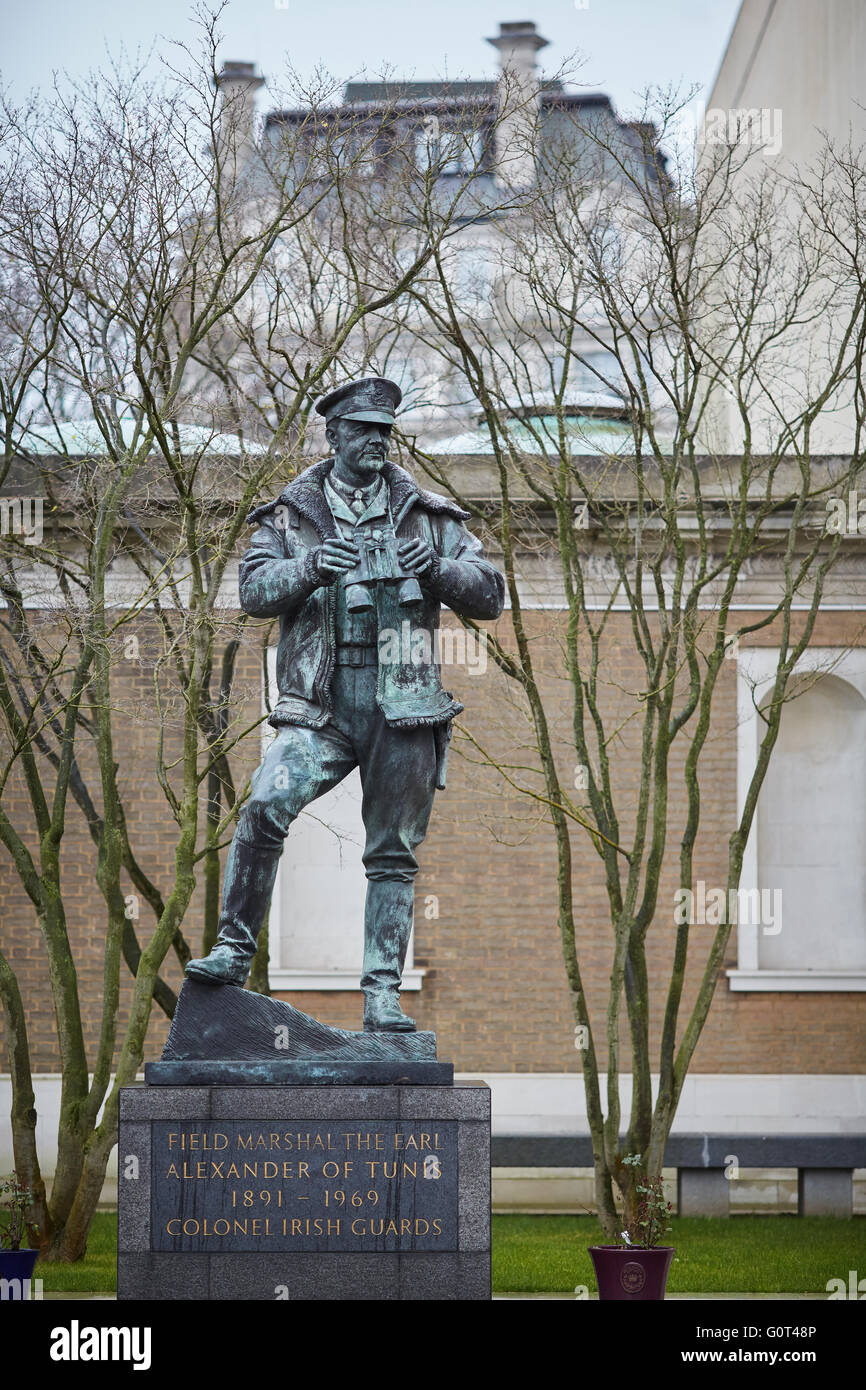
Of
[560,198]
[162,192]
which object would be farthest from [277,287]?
[560,198]

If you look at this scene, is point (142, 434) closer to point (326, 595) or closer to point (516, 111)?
point (516, 111)

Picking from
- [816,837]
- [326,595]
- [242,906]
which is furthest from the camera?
[816,837]

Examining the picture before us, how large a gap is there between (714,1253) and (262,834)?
7790 mm

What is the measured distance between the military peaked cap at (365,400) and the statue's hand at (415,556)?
62 centimetres

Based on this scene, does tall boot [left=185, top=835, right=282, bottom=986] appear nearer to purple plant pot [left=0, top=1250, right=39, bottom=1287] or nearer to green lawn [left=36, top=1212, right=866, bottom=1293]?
purple plant pot [left=0, top=1250, right=39, bottom=1287]

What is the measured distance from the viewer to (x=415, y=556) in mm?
7684

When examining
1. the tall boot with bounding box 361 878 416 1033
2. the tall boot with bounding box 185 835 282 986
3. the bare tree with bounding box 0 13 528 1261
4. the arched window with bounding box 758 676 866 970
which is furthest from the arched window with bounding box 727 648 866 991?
the tall boot with bounding box 185 835 282 986

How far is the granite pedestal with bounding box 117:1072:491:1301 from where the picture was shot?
23.1ft

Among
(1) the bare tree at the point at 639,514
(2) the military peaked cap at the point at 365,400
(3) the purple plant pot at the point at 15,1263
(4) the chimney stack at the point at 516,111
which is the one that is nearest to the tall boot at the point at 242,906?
(2) the military peaked cap at the point at 365,400

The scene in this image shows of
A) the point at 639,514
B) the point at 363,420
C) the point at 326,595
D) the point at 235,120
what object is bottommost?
the point at 326,595

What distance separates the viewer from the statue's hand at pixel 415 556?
303 inches

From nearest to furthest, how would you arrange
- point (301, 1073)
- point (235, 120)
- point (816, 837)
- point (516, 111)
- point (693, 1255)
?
1. point (301, 1073)
2. point (235, 120)
3. point (693, 1255)
4. point (516, 111)
5. point (816, 837)

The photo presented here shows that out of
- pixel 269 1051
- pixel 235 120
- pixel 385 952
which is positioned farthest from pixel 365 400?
pixel 235 120

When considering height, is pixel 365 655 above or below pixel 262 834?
above
